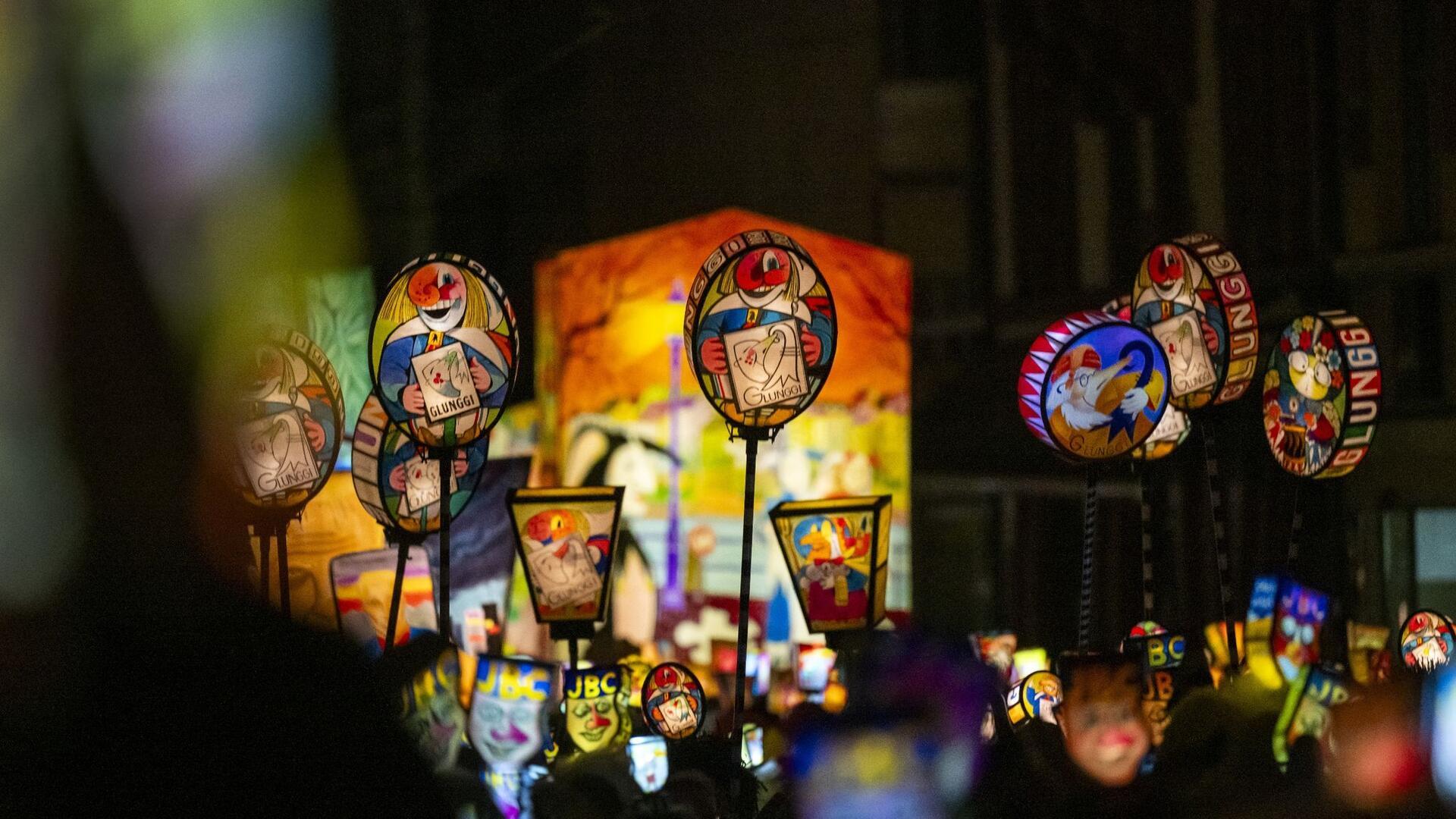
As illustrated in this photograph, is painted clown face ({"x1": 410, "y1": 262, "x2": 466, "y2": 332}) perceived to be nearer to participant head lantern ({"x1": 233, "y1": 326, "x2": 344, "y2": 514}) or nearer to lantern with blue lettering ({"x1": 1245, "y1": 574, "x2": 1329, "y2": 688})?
participant head lantern ({"x1": 233, "y1": 326, "x2": 344, "y2": 514})

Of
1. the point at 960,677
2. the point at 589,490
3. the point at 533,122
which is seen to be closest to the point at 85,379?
the point at 589,490

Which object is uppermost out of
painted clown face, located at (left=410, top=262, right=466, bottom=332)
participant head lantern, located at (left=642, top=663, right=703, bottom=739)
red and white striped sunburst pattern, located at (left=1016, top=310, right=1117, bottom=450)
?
painted clown face, located at (left=410, top=262, right=466, bottom=332)

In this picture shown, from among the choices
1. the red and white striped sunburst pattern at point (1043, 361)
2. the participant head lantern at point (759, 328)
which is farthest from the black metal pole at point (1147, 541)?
the participant head lantern at point (759, 328)

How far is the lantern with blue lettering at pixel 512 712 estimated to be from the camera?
3.53 meters

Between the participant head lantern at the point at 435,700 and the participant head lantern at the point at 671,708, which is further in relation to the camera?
the participant head lantern at the point at 671,708

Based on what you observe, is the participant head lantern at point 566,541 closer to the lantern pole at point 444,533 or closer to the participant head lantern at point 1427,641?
the lantern pole at point 444,533

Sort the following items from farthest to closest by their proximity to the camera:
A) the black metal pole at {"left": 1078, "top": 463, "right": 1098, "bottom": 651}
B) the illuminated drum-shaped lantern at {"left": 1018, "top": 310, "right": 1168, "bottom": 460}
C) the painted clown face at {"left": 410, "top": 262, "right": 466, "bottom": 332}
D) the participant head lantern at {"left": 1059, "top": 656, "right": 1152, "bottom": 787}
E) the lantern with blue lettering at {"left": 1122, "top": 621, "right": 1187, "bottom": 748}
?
the black metal pole at {"left": 1078, "top": 463, "right": 1098, "bottom": 651}, the illuminated drum-shaped lantern at {"left": 1018, "top": 310, "right": 1168, "bottom": 460}, the painted clown face at {"left": 410, "top": 262, "right": 466, "bottom": 332}, the lantern with blue lettering at {"left": 1122, "top": 621, "right": 1187, "bottom": 748}, the participant head lantern at {"left": 1059, "top": 656, "right": 1152, "bottom": 787}

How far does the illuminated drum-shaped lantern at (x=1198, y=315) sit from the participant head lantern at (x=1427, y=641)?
4.51 feet

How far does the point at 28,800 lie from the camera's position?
167cm

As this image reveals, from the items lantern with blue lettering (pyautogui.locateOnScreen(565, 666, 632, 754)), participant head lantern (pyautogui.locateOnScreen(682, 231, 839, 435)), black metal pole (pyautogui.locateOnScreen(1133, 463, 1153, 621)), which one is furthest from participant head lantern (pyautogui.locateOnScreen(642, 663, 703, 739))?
black metal pole (pyautogui.locateOnScreen(1133, 463, 1153, 621))

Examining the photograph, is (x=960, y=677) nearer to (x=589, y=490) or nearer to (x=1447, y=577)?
(x=589, y=490)

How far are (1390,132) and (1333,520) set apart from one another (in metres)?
3.07

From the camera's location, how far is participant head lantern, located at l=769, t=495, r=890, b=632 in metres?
3.99

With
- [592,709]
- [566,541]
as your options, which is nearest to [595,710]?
[592,709]
